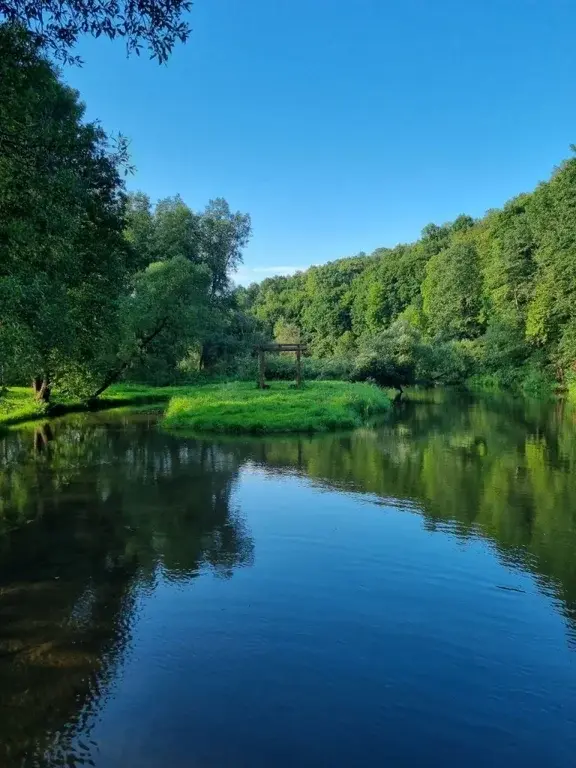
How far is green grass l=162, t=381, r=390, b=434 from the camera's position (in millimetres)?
25422

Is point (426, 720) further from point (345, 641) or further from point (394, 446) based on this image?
point (394, 446)

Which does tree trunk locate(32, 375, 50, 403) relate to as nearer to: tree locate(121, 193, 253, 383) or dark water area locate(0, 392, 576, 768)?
tree locate(121, 193, 253, 383)

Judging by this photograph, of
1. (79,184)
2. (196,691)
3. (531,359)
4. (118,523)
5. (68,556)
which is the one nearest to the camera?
(196,691)

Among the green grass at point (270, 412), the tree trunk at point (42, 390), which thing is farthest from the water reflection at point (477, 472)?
the tree trunk at point (42, 390)

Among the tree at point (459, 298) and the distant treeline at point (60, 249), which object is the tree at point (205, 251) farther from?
the tree at point (459, 298)

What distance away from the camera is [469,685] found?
633 cm

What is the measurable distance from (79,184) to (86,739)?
47.8 ft

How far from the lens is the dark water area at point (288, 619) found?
553cm

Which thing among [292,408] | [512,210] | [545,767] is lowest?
[545,767]

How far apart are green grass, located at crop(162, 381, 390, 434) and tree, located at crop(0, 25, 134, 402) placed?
7.32m

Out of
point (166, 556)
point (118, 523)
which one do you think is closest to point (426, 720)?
point (166, 556)

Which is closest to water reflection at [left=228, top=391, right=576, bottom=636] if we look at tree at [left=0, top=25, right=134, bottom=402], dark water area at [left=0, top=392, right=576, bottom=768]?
dark water area at [left=0, top=392, right=576, bottom=768]

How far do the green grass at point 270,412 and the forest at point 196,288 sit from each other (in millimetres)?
4832

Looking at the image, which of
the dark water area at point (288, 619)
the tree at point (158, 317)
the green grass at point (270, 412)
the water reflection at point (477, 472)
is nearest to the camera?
the dark water area at point (288, 619)
